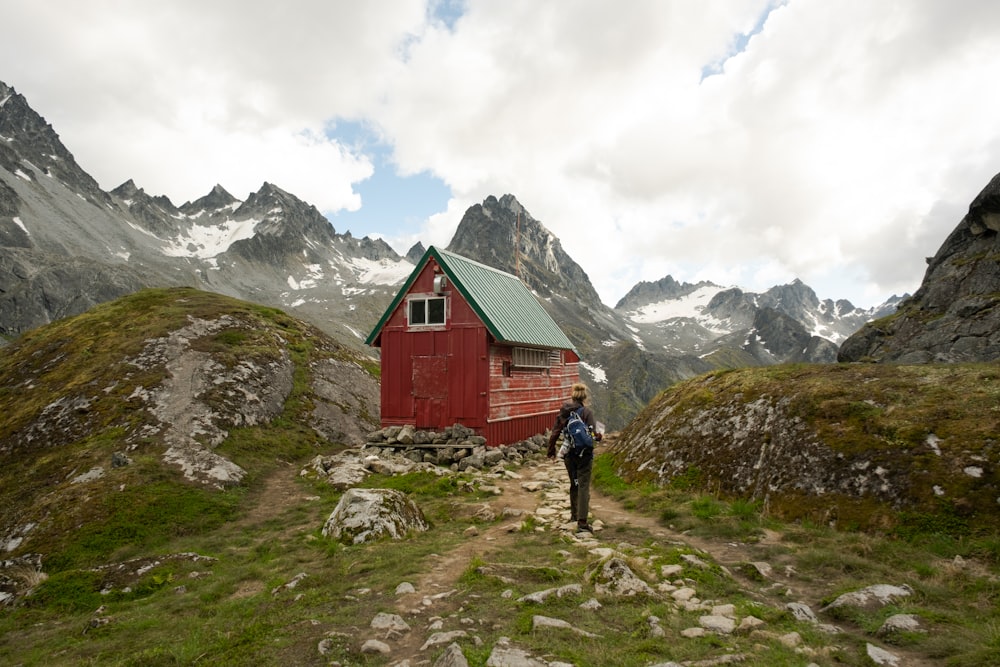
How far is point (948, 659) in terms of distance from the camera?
5383 millimetres

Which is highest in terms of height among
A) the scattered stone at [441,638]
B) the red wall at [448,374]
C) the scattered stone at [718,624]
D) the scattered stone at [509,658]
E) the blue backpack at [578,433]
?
the red wall at [448,374]

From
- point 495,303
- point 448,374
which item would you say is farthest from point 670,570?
point 495,303

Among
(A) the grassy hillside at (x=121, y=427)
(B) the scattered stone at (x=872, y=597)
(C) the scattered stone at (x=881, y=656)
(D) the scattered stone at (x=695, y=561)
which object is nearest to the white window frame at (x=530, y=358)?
(A) the grassy hillside at (x=121, y=427)

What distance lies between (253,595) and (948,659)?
979 cm

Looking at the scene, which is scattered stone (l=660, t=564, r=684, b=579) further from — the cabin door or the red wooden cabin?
the cabin door

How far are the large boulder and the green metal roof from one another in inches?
473

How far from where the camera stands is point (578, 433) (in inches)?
455

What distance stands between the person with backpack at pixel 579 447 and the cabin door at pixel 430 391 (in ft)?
42.9

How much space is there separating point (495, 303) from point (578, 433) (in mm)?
15936

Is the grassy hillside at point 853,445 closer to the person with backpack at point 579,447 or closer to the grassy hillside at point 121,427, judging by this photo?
the person with backpack at point 579,447

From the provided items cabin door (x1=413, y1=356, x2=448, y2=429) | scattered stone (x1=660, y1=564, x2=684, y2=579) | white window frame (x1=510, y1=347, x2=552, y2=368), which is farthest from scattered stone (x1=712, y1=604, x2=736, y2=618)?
white window frame (x1=510, y1=347, x2=552, y2=368)

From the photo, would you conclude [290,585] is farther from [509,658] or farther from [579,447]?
[579,447]

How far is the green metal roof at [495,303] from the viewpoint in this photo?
24906mm

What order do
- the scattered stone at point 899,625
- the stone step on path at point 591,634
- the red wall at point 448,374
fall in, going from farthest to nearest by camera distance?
the red wall at point 448,374
the scattered stone at point 899,625
the stone step on path at point 591,634
